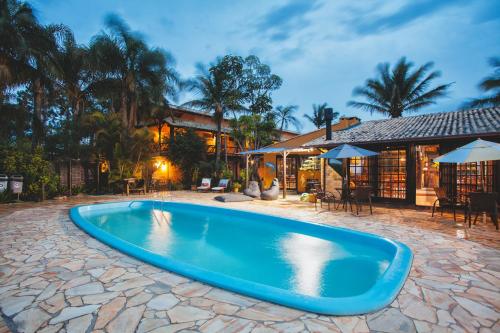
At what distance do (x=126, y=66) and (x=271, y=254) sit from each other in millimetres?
16721

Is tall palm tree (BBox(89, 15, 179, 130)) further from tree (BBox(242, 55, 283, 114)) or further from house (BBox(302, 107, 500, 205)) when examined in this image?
house (BBox(302, 107, 500, 205))

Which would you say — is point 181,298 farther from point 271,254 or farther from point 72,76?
point 72,76

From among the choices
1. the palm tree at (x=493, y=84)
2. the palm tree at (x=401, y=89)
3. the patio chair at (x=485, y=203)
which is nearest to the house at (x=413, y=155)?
the patio chair at (x=485, y=203)

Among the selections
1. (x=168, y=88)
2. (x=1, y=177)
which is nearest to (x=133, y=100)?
(x=168, y=88)

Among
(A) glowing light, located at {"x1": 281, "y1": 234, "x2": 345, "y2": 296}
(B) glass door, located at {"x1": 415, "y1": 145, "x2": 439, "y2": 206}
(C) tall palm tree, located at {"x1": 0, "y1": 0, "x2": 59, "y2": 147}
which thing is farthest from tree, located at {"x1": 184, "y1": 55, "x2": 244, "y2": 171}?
(A) glowing light, located at {"x1": 281, "y1": 234, "x2": 345, "y2": 296}

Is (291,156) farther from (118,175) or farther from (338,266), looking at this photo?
(338,266)

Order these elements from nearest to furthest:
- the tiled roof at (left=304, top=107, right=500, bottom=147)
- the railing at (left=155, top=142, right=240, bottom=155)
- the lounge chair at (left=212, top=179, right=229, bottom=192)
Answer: the tiled roof at (left=304, top=107, right=500, bottom=147), the lounge chair at (left=212, top=179, right=229, bottom=192), the railing at (left=155, top=142, right=240, bottom=155)

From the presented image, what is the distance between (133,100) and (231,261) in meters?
15.7

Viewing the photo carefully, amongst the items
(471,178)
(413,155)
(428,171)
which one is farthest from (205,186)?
(428,171)

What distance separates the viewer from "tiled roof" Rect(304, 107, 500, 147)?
29.0ft

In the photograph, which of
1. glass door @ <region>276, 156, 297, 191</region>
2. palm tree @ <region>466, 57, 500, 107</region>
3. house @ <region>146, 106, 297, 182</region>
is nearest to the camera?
palm tree @ <region>466, 57, 500, 107</region>

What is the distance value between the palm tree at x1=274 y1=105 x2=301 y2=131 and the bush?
21137 mm

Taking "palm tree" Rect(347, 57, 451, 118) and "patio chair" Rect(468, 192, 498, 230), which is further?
"palm tree" Rect(347, 57, 451, 118)

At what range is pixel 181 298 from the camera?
2.92m
